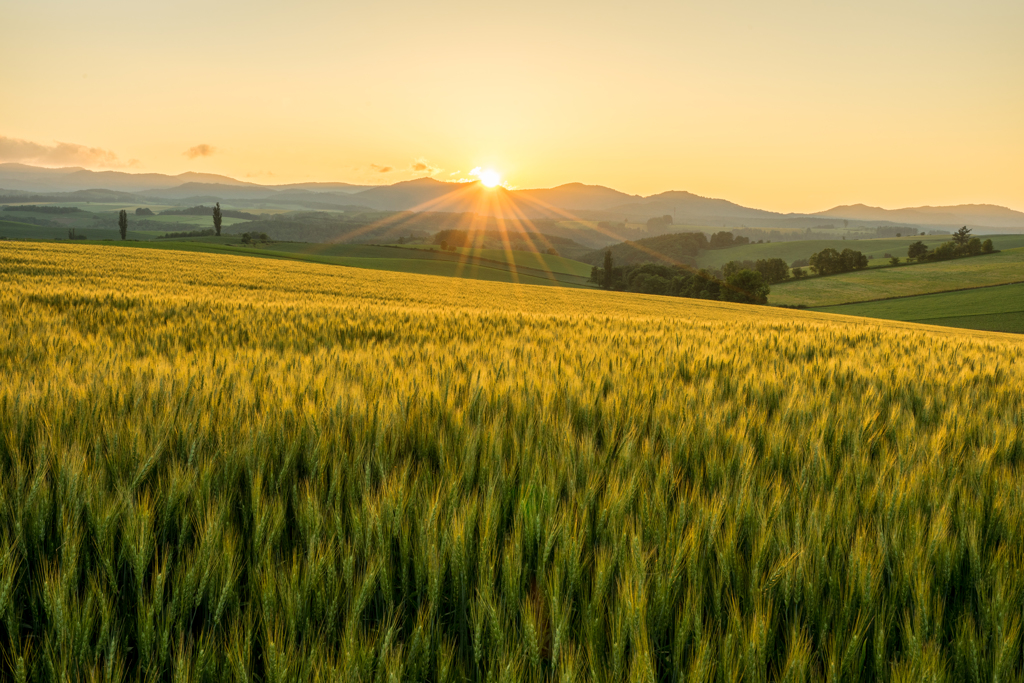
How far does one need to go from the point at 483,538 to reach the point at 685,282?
82223 mm

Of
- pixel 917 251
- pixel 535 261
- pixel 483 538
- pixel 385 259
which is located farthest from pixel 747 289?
pixel 483 538

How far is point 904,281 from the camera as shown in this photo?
224 feet

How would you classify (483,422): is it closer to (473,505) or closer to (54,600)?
(473,505)

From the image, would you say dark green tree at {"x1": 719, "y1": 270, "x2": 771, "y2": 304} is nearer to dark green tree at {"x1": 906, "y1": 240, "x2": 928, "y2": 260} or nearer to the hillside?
dark green tree at {"x1": 906, "y1": 240, "x2": 928, "y2": 260}

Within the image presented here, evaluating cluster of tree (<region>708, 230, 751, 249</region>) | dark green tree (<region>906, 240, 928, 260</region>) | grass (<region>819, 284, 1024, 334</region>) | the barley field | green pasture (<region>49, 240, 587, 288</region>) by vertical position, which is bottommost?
grass (<region>819, 284, 1024, 334</region>)

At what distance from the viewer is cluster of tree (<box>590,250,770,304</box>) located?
6688 centimetres

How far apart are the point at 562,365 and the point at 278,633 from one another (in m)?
2.92

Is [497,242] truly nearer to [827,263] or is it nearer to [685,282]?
[685,282]

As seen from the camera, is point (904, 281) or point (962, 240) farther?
point (962, 240)

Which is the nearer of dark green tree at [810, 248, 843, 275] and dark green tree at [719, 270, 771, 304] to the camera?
dark green tree at [719, 270, 771, 304]

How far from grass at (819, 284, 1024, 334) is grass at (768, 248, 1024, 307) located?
3.52 meters

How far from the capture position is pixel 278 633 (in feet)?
2.96

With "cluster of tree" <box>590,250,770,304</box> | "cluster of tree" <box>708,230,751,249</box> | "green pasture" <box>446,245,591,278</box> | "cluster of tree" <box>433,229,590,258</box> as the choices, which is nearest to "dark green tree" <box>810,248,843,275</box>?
"cluster of tree" <box>590,250,770,304</box>

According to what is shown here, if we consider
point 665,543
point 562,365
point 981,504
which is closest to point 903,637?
point 665,543
